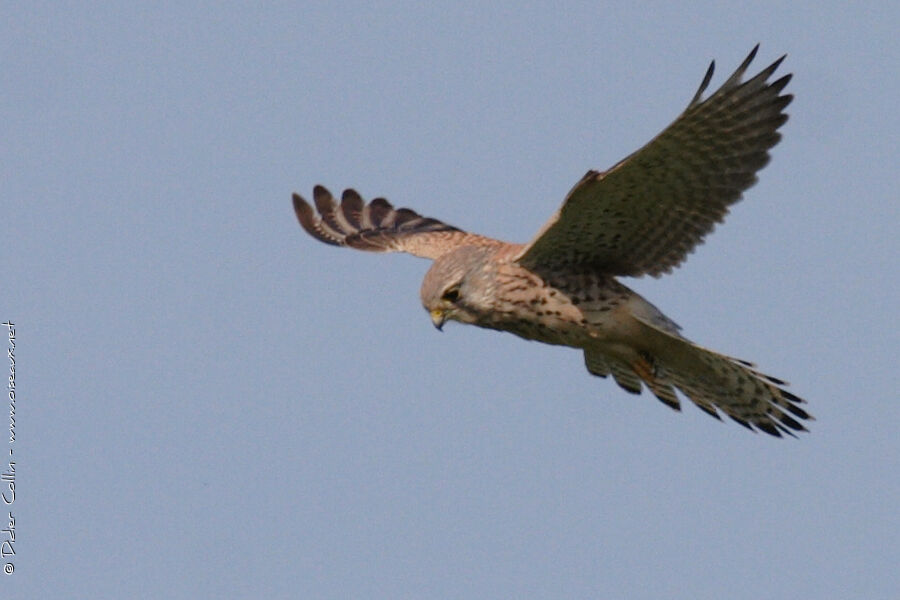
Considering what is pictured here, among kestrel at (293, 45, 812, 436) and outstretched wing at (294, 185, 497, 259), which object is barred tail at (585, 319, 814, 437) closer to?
kestrel at (293, 45, 812, 436)

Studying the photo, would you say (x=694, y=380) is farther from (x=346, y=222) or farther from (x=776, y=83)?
(x=346, y=222)

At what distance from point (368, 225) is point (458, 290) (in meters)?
2.69

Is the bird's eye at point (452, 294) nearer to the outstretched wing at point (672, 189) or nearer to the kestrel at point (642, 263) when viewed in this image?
the kestrel at point (642, 263)

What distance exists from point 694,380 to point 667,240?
0.83m

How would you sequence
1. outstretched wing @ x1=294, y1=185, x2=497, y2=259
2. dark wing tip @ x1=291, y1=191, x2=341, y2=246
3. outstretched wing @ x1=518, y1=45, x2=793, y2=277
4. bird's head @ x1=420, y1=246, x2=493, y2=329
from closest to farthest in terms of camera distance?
outstretched wing @ x1=518, y1=45, x2=793, y2=277, bird's head @ x1=420, y1=246, x2=493, y2=329, outstretched wing @ x1=294, y1=185, x2=497, y2=259, dark wing tip @ x1=291, y1=191, x2=341, y2=246

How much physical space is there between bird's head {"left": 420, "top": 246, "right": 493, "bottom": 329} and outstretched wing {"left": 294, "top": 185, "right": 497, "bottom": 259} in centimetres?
158

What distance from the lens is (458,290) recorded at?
27.1 feet

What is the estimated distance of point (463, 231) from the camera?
10.6m

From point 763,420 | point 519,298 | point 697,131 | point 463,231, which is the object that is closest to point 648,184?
point 697,131

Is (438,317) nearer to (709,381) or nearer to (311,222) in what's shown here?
(709,381)

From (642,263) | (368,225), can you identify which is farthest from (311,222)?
(642,263)

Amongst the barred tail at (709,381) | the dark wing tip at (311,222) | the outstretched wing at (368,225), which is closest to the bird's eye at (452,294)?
the barred tail at (709,381)

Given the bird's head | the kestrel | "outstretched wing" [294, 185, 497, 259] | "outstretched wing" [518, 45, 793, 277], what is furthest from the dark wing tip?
"outstretched wing" [518, 45, 793, 277]

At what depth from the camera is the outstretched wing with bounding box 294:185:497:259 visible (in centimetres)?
1026
